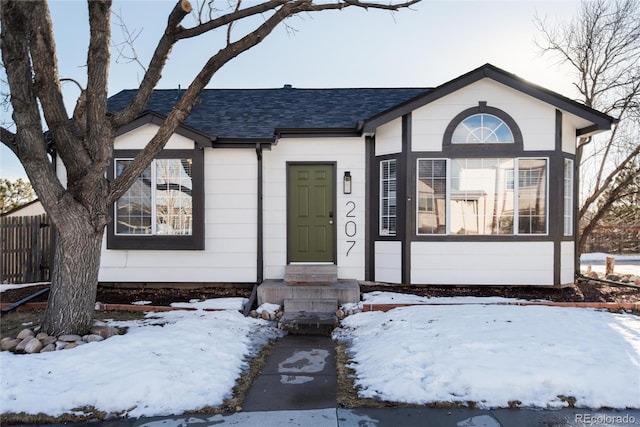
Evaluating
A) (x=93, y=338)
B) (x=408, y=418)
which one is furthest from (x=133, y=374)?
(x=408, y=418)

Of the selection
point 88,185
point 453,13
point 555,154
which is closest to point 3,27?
point 88,185

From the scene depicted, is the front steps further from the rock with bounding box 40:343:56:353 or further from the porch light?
the rock with bounding box 40:343:56:353

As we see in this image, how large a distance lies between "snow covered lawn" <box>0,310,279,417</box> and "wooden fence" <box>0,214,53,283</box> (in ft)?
16.6

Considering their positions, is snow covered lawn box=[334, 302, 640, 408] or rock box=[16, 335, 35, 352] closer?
snow covered lawn box=[334, 302, 640, 408]

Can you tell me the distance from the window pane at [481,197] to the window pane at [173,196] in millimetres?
4841

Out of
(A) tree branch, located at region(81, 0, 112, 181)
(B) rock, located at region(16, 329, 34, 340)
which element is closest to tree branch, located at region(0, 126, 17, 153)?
(A) tree branch, located at region(81, 0, 112, 181)

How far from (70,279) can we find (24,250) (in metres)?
5.17

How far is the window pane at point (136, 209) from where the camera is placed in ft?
22.7

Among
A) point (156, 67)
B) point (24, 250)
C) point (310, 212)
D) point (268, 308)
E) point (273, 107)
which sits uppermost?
point (273, 107)

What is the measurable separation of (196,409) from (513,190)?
6137mm

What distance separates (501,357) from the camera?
3.65 metres

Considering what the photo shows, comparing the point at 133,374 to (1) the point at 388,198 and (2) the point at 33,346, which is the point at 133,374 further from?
(1) the point at 388,198

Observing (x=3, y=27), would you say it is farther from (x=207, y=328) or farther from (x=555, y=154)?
(x=555, y=154)

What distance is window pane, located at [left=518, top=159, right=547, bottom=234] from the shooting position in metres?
6.74
